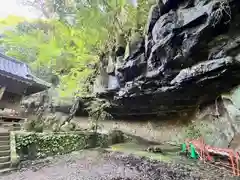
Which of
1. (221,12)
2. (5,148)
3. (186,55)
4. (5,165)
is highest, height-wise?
(221,12)

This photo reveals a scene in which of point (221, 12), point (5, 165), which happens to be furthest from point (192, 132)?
point (5, 165)

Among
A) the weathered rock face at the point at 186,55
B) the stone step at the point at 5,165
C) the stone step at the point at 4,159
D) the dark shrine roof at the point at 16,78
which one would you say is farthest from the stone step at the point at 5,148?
the weathered rock face at the point at 186,55

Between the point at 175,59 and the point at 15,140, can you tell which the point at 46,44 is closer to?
the point at 15,140

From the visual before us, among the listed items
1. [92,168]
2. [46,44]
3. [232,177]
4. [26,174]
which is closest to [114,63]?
[46,44]

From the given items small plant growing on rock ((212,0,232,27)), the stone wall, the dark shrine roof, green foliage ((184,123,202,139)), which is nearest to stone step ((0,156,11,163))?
the dark shrine roof

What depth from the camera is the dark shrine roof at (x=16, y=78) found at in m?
8.21

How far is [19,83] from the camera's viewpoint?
882 centimetres

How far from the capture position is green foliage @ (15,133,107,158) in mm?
6387

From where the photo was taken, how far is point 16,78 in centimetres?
836

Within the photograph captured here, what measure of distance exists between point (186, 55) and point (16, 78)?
Answer: 24.4 ft

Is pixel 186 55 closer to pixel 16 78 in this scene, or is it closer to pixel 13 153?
pixel 13 153

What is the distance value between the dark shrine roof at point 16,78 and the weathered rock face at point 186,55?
463cm

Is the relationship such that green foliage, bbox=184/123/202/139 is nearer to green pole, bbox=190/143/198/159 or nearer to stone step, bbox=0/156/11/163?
green pole, bbox=190/143/198/159

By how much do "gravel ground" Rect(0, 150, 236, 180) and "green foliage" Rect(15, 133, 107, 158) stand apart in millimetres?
634
